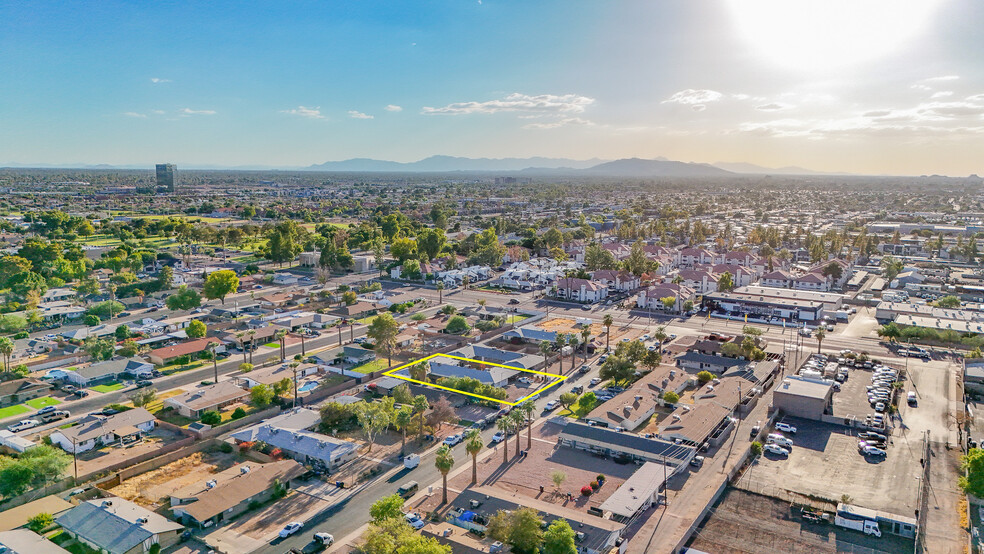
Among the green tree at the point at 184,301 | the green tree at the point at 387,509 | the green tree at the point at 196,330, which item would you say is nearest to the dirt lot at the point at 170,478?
the green tree at the point at 387,509

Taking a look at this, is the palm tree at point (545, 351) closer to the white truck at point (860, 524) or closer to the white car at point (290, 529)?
the white truck at point (860, 524)

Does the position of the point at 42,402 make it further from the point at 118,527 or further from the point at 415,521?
the point at 415,521

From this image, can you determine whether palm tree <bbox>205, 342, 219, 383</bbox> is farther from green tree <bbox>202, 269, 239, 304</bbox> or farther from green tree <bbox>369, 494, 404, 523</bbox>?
green tree <bbox>369, 494, 404, 523</bbox>

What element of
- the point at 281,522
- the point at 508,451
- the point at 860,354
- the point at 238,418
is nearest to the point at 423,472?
the point at 508,451

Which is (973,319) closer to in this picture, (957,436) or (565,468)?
(957,436)

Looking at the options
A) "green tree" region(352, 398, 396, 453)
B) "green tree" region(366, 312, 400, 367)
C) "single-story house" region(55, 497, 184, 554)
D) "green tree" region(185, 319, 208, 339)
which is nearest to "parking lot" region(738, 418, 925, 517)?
"green tree" region(352, 398, 396, 453)

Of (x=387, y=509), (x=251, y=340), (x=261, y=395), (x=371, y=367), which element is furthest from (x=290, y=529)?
(x=251, y=340)

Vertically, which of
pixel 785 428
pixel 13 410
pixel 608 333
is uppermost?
pixel 608 333
